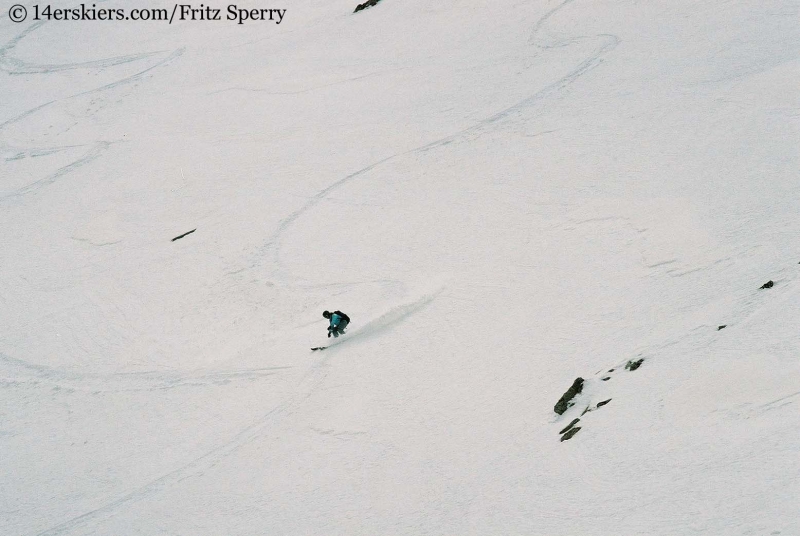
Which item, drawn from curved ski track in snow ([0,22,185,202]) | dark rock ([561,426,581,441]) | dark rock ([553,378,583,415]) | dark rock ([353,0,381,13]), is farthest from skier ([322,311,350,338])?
dark rock ([353,0,381,13])

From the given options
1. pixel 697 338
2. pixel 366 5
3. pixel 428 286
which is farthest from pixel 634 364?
pixel 366 5

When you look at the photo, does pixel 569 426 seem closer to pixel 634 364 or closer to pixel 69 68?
pixel 634 364

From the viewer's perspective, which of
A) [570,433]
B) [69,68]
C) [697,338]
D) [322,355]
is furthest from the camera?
[69,68]

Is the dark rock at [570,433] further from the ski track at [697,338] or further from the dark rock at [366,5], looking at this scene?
the dark rock at [366,5]

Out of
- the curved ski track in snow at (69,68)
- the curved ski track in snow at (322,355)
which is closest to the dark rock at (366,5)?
the curved ski track in snow at (69,68)

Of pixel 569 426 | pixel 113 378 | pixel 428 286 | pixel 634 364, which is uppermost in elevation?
pixel 634 364

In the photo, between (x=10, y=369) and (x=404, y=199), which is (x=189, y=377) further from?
(x=404, y=199)

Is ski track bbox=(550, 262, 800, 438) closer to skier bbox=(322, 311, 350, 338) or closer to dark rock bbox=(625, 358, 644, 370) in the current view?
dark rock bbox=(625, 358, 644, 370)
